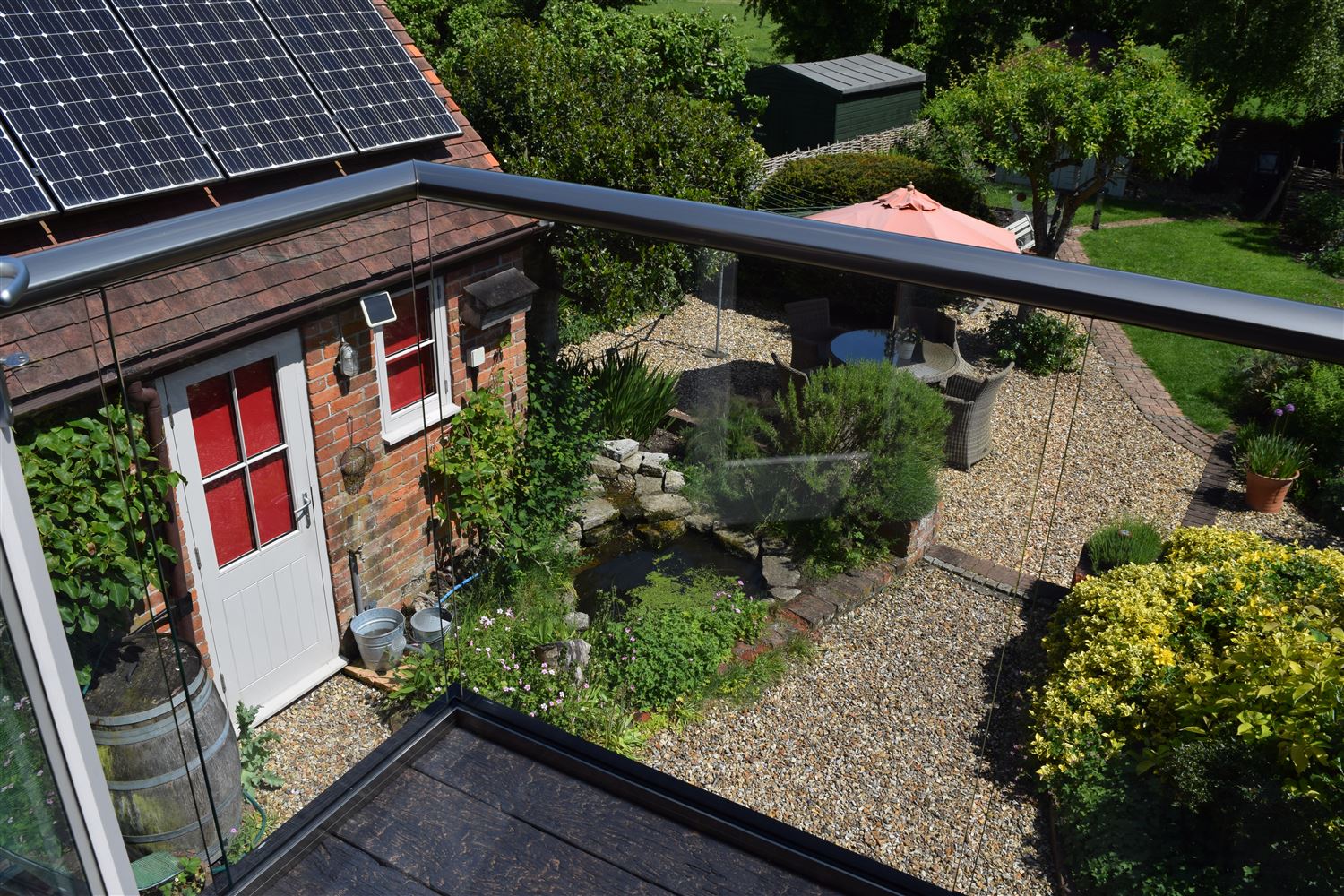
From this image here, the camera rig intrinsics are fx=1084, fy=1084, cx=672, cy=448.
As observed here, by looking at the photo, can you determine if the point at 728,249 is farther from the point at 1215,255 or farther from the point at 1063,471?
the point at 1215,255

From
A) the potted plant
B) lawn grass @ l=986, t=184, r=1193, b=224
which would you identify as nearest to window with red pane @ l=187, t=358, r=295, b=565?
the potted plant

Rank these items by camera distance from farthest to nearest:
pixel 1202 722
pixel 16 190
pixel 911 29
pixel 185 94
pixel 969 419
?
pixel 911 29 < pixel 185 94 < pixel 16 190 < pixel 969 419 < pixel 1202 722

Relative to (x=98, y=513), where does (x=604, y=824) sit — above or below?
below

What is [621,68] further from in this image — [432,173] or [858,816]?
[858,816]

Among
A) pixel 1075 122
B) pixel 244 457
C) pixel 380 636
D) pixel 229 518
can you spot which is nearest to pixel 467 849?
pixel 229 518

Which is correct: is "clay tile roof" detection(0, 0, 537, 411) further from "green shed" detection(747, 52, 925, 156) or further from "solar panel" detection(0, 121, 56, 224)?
"green shed" detection(747, 52, 925, 156)

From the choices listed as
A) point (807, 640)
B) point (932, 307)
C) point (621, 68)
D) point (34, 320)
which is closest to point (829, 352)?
point (932, 307)
